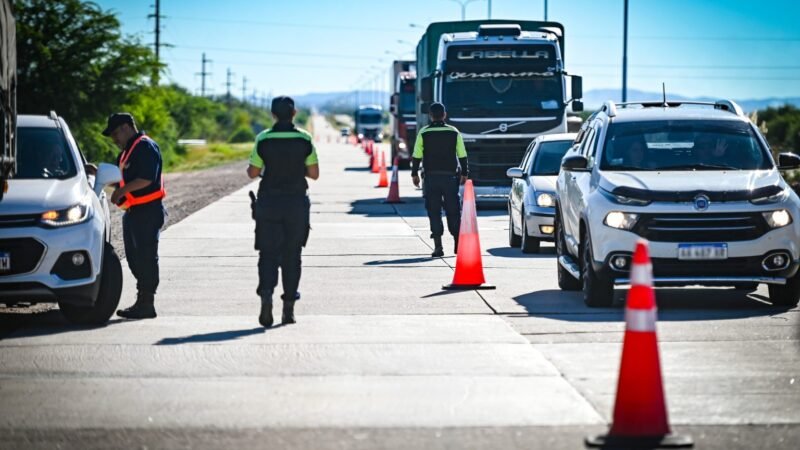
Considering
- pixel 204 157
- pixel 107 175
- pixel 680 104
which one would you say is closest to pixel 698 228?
pixel 680 104

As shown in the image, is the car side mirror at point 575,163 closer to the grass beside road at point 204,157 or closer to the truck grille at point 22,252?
the truck grille at point 22,252

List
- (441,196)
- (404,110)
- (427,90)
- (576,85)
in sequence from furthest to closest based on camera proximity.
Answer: (404,110)
(427,90)
(576,85)
(441,196)

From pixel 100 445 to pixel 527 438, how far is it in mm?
2130

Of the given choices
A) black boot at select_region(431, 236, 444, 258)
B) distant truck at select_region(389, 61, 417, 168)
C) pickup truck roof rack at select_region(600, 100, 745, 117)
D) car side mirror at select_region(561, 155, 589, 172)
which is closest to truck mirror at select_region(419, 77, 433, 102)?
black boot at select_region(431, 236, 444, 258)

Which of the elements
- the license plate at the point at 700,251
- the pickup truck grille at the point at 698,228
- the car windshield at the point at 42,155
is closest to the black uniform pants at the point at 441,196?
the pickup truck grille at the point at 698,228

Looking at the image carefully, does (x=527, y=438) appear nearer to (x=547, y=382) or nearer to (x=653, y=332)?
(x=653, y=332)

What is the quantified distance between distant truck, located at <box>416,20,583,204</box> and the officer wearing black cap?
17.2m

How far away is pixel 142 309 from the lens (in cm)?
1242

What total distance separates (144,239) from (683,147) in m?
5.03

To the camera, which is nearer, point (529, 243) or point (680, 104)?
point (680, 104)

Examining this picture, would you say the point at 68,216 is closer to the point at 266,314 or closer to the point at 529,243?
the point at 266,314

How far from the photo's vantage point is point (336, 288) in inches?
581

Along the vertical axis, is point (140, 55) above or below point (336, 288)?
above

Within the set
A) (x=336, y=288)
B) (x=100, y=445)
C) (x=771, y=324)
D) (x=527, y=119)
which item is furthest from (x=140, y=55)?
(x=100, y=445)
